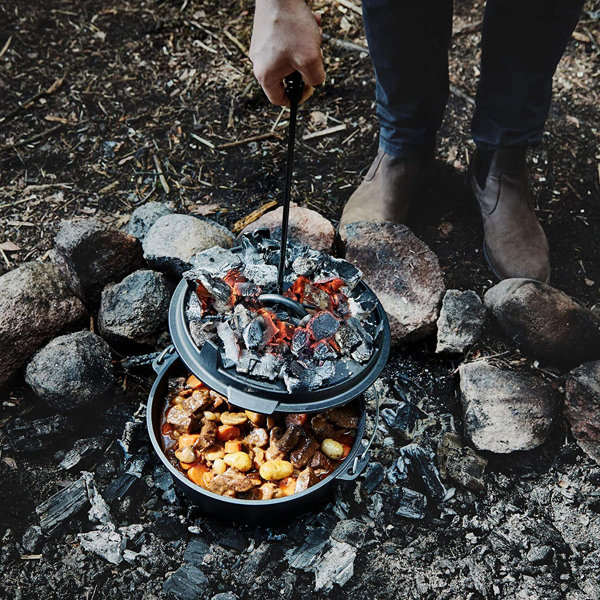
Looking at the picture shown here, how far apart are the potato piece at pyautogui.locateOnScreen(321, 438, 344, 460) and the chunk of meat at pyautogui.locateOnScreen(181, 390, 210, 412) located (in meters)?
0.41

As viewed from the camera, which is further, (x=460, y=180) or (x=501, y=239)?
(x=460, y=180)

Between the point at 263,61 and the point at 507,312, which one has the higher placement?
the point at 263,61

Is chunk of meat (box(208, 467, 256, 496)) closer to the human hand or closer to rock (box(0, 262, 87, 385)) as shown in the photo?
rock (box(0, 262, 87, 385))

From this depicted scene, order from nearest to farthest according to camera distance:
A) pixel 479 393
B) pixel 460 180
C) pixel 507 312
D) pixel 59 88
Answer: pixel 479 393 < pixel 507 312 < pixel 460 180 < pixel 59 88

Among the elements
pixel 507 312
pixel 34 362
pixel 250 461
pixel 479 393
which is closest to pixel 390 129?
pixel 507 312

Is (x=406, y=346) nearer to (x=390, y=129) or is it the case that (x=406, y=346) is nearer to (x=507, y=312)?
(x=507, y=312)

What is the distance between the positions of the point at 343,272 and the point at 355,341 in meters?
0.25

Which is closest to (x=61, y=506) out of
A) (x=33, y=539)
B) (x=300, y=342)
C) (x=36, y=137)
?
(x=33, y=539)

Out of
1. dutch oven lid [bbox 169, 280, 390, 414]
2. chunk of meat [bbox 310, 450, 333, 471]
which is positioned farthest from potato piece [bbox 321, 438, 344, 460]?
dutch oven lid [bbox 169, 280, 390, 414]

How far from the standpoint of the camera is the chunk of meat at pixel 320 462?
184 centimetres

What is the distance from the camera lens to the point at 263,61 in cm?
144

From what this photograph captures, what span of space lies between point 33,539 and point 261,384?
1.00m

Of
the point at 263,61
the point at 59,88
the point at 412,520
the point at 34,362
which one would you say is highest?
the point at 263,61

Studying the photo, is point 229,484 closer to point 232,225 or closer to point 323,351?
point 323,351
